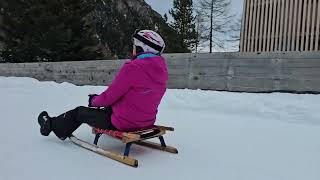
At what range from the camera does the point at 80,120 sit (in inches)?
173

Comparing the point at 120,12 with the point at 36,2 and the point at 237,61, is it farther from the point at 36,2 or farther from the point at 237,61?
the point at 237,61

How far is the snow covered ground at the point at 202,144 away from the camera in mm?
3664

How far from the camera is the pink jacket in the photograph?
3.93m

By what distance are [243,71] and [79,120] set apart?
402 cm

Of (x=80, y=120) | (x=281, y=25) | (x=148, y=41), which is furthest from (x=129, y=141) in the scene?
(x=281, y=25)

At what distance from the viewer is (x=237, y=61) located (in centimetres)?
762

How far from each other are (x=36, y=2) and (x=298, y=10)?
14.2 m

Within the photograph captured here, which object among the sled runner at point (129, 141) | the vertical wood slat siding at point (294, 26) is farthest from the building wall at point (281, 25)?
the sled runner at point (129, 141)

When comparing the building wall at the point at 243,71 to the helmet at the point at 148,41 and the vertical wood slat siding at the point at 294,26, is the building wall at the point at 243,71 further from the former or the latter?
the vertical wood slat siding at the point at 294,26

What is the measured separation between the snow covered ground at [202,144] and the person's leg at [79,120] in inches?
6.9

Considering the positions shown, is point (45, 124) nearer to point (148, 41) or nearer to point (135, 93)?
point (135, 93)

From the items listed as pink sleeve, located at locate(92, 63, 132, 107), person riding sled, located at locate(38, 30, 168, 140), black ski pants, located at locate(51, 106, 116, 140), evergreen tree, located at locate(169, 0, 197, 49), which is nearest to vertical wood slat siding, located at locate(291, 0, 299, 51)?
person riding sled, located at locate(38, 30, 168, 140)

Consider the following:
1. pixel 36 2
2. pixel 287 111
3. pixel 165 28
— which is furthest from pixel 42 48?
pixel 287 111

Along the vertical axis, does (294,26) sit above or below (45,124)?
above
